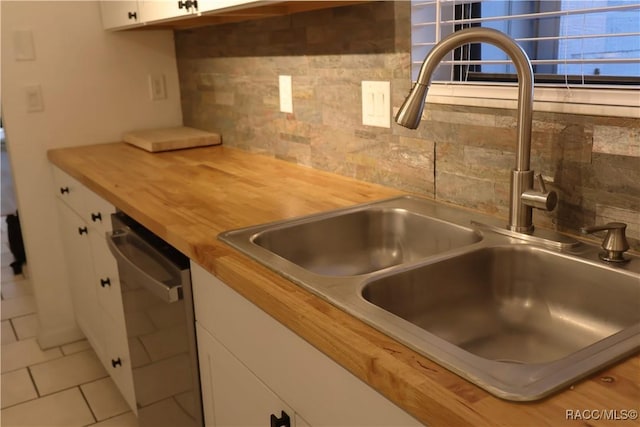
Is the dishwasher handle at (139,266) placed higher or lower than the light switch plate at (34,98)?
lower

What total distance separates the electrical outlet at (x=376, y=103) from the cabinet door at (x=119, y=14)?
1.05 m

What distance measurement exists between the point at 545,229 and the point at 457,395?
67cm

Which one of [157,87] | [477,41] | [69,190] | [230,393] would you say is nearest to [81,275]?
[69,190]

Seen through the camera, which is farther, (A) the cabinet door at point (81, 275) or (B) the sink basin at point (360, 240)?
(A) the cabinet door at point (81, 275)

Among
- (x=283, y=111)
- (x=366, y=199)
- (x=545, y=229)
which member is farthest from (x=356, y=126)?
(x=545, y=229)

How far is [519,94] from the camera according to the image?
1122 mm

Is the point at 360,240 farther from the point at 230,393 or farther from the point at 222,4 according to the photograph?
the point at 222,4

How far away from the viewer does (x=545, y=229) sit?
1244 mm

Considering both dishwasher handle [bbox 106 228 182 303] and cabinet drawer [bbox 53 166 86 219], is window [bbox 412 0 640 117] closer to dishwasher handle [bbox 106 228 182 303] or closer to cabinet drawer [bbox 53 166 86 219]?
dishwasher handle [bbox 106 228 182 303]

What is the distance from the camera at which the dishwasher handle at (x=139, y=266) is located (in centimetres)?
134

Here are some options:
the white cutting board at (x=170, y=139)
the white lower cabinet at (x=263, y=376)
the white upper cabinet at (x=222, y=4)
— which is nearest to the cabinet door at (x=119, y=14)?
the white cutting board at (x=170, y=139)

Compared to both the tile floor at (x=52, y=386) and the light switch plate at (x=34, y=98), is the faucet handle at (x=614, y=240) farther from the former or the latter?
the light switch plate at (x=34, y=98)

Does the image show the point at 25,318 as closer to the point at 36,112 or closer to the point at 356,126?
the point at 36,112

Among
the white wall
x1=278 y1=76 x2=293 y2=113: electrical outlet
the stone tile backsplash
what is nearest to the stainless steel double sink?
the stone tile backsplash
